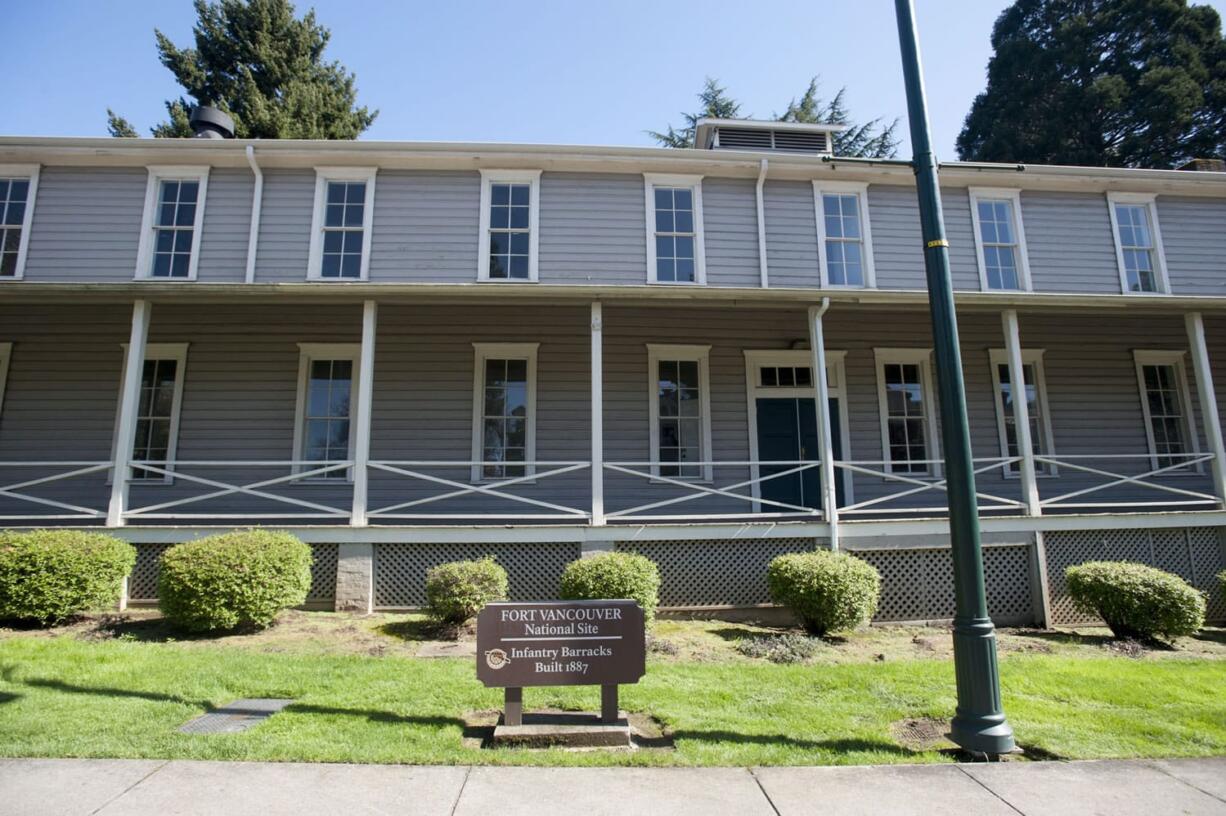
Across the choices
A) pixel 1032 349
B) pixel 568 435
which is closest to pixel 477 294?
pixel 568 435

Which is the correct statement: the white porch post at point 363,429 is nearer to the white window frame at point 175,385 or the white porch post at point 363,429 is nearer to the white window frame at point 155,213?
the white window frame at point 155,213

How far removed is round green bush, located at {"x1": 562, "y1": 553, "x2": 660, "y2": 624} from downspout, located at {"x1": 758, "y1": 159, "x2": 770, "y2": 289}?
19.7ft

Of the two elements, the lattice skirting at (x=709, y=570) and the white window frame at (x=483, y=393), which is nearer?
the lattice skirting at (x=709, y=570)

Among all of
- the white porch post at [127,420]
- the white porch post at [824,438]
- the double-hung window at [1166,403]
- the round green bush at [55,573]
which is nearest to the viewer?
the round green bush at [55,573]

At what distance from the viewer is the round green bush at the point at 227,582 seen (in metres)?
7.67

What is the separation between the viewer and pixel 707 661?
7414 millimetres

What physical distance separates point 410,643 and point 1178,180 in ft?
52.5

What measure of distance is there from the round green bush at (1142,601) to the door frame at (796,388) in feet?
Answer: 13.5

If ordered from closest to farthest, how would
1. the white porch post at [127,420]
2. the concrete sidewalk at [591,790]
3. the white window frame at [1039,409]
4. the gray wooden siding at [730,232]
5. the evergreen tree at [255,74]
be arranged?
the concrete sidewalk at [591,790], the white porch post at [127,420], the gray wooden siding at [730,232], the white window frame at [1039,409], the evergreen tree at [255,74]

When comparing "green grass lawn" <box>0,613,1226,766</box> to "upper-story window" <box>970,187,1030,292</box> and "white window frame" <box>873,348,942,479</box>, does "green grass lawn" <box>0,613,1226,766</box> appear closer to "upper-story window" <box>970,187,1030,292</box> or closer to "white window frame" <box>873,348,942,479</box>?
"white window frame" <box>873,348,942,479</box>

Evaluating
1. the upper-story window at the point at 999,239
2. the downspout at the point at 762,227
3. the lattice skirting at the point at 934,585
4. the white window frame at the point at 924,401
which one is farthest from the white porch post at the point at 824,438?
the upper-story window at the point at 999,239

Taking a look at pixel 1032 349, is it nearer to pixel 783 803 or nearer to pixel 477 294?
pixel 477 294

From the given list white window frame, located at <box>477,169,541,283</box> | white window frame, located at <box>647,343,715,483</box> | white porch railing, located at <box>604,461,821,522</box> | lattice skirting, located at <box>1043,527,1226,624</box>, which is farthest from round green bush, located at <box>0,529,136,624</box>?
lattice skirting, located at <box>1043,527,1226,624</box>

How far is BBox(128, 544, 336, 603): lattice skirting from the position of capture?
929 cm
